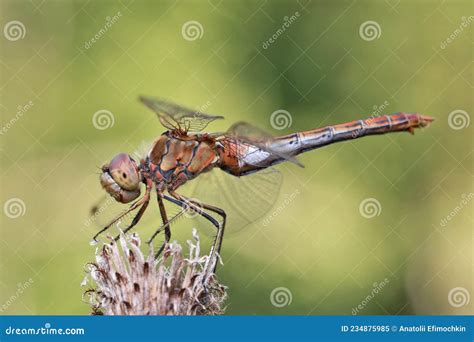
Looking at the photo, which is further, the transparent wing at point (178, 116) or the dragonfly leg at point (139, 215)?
the dragonfly leg at point (139, 215)

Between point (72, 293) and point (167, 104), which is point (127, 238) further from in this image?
point (72, 293)

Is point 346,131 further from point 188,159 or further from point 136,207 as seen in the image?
point 136,207

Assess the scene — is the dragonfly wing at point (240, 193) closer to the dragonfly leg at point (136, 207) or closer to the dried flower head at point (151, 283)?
the dragonfly leg at point (136, 207)

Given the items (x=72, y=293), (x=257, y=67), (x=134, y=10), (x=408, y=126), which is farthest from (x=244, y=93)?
(x=72, y=293)

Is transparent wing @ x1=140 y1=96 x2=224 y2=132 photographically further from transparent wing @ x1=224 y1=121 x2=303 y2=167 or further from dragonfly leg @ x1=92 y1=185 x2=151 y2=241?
dragonfly leg @ x1=92 y1=185 x2=151 y2=241

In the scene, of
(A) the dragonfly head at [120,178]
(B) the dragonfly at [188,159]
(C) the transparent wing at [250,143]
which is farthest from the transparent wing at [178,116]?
(A) the dragonfly head at [120,178]

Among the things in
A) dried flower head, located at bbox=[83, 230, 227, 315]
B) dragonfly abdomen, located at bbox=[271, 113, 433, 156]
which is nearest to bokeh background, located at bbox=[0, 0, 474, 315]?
dragonfly abdomen, located at bbox=[271, 113, 433, 156]

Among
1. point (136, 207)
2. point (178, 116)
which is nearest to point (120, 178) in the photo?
point (136, 207)
